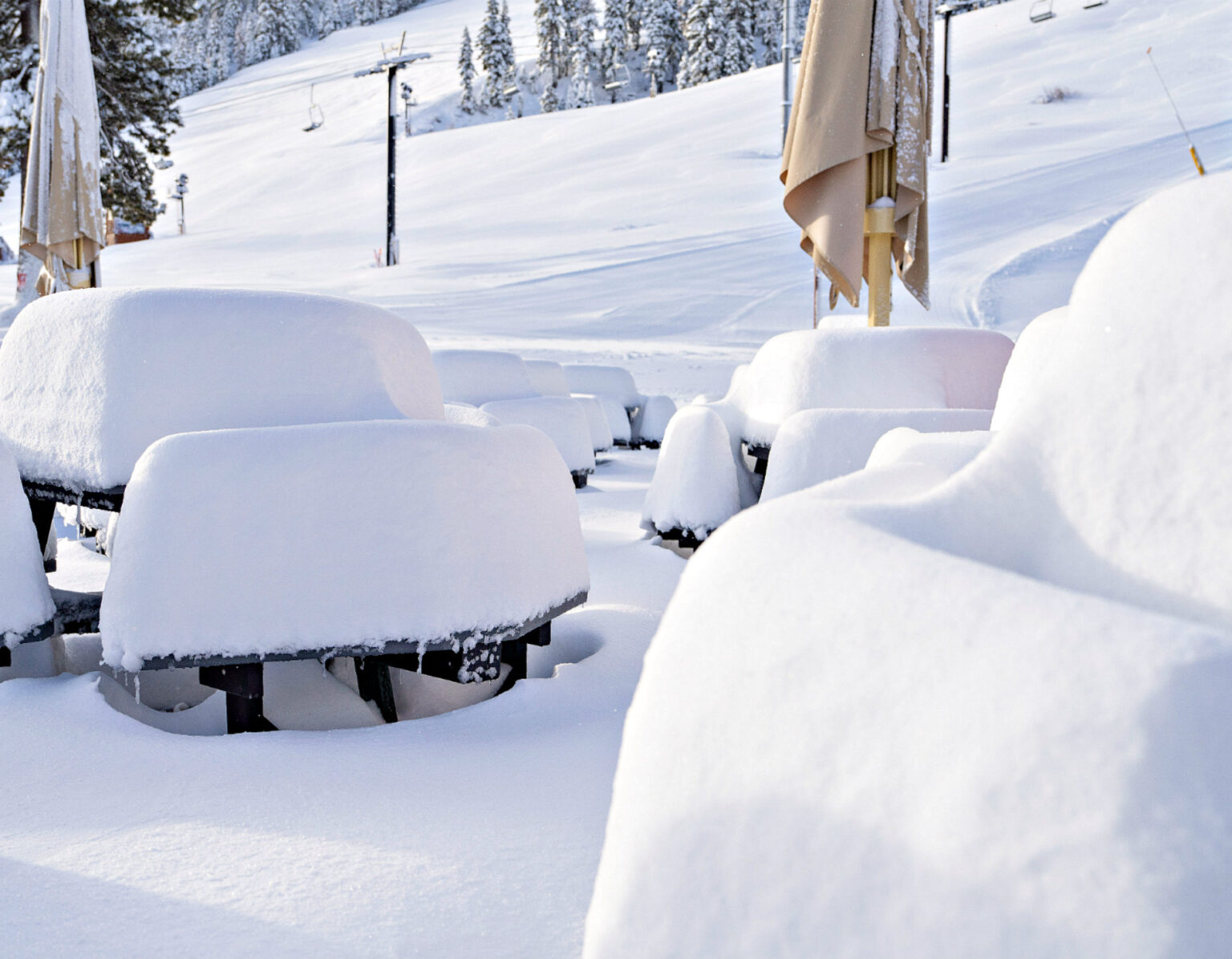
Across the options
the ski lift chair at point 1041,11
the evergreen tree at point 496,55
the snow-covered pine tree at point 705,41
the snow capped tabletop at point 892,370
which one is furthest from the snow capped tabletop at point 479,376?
the evergreen tree at point 496,55

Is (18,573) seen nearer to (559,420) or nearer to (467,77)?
(559,420)

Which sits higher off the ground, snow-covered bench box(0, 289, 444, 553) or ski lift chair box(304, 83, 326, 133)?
ski lift chair box(304, 83, 326, 133)

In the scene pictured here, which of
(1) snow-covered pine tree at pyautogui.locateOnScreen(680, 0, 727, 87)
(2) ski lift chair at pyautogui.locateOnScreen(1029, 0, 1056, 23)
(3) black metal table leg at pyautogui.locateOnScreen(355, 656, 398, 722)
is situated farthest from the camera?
(1) snow-covered pine tree at pyautogui.locateOnScreen(680, 0, 727, 87)

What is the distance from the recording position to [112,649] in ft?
6.39

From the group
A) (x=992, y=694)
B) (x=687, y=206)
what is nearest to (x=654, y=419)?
(x=992, y=694)

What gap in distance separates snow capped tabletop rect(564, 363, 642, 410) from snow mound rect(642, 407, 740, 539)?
4.60m

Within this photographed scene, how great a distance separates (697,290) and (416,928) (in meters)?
15.8

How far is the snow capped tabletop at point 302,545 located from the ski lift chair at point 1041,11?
30.2 meters

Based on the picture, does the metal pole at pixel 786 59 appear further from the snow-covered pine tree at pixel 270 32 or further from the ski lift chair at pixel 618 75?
the snow-covered pine tree at pixel 270 32

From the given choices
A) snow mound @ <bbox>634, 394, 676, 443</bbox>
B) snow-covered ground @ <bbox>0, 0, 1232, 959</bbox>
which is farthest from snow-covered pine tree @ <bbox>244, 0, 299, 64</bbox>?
snow mound @ <bbox>634, 394, 676, 443</bbox>

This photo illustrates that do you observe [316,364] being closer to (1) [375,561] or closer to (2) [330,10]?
(1) [375,561]

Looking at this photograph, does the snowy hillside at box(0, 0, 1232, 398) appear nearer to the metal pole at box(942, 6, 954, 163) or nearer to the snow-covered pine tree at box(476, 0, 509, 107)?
the metal pole at box(942, 6, 954, 163)

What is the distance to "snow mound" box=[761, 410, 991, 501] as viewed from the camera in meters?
2.97

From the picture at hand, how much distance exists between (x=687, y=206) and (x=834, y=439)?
62.7 feet
